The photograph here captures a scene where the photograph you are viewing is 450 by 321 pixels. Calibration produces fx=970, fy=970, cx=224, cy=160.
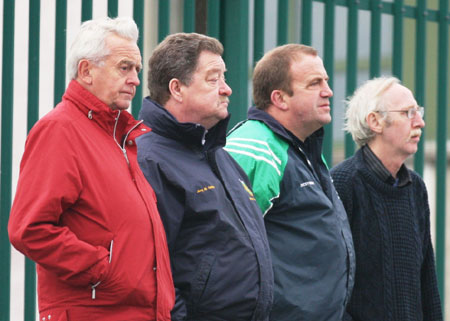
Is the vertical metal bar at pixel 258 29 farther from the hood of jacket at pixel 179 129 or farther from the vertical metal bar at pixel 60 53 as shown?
the hood of jacket at pixel 179 129

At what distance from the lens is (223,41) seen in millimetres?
5270

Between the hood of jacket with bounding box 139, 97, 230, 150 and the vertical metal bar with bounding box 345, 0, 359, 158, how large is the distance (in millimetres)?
2268

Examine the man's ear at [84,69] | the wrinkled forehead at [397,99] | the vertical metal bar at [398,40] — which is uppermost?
the vertical metal bar at [398,40]

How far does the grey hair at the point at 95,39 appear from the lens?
3.26 metres

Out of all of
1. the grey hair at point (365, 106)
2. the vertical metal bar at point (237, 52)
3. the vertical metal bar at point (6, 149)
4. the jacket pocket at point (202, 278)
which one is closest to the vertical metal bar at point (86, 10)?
the vertical metal bar at point (6, 149)

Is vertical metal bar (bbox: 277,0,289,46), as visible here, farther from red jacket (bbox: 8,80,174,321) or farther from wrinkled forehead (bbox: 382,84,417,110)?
red jacket (bbox: 8,80,174,321)

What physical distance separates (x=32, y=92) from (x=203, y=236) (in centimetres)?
144

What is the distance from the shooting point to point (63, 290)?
10.1ft

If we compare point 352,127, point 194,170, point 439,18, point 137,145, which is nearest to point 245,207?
point 194,170

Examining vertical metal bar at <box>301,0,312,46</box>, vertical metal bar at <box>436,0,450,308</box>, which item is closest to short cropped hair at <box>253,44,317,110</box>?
vertical metal bar at <box>301,0,312,46</box>

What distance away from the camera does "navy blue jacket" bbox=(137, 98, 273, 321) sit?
11.2 ft

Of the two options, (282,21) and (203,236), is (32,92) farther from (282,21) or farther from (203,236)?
(282,21)

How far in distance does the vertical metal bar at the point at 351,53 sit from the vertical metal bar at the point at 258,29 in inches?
28.0

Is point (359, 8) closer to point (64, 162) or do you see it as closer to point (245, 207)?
point (245, 207)
